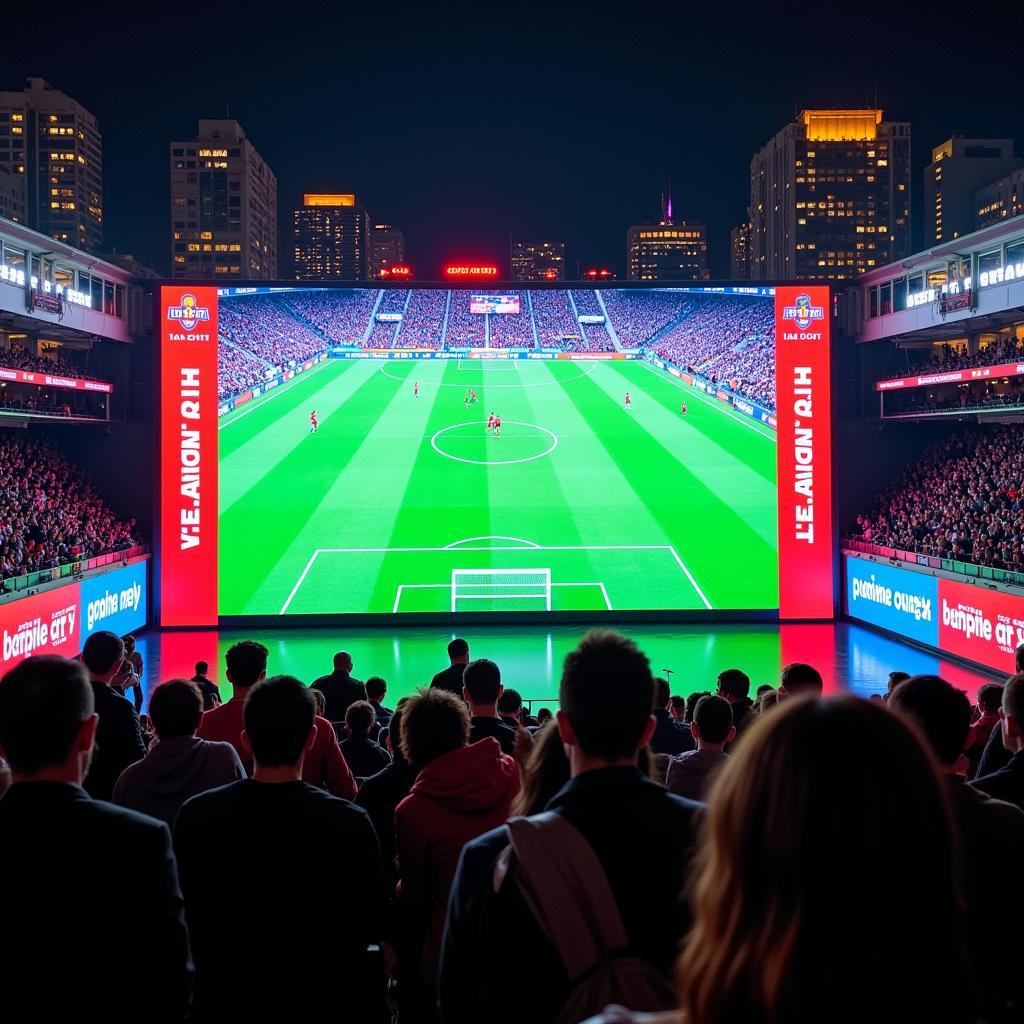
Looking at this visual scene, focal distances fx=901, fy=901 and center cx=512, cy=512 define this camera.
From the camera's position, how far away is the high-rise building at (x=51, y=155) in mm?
167875

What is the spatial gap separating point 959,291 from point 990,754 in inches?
860

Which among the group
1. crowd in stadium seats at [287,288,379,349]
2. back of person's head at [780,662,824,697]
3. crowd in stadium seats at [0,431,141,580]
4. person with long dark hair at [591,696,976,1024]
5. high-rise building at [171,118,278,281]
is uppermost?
high-rise building at [171,118,278,281]

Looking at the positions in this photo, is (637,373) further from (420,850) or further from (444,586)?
(420,850)

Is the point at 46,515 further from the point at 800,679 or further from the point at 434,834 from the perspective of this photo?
the point at 434,834

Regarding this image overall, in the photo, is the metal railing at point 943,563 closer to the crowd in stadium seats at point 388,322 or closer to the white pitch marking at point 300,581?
the crowd in stadium seats at point 388,322

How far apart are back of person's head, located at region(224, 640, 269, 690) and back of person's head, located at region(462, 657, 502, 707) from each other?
4.22ft

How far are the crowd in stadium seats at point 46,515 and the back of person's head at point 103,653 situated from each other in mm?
14393

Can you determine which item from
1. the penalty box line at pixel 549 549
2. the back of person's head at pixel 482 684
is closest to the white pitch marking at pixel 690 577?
the penalty box line at pixel 549 549

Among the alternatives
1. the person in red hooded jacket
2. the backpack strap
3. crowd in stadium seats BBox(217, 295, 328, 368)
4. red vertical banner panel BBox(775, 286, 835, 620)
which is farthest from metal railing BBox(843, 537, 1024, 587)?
the backpack strap

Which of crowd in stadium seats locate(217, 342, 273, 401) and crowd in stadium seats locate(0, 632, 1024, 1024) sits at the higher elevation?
crowd in stadium seats locate(217, 342, 273, 401)

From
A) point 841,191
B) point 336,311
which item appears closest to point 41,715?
point 336,311

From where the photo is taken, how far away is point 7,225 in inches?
848

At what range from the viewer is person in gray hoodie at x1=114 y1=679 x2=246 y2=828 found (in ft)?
12.9

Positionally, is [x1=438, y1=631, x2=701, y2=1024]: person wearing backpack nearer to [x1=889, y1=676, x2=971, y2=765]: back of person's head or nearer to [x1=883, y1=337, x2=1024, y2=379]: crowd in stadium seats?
[x1=889, y1=676, x2=971, y2=765]: back of person's head
